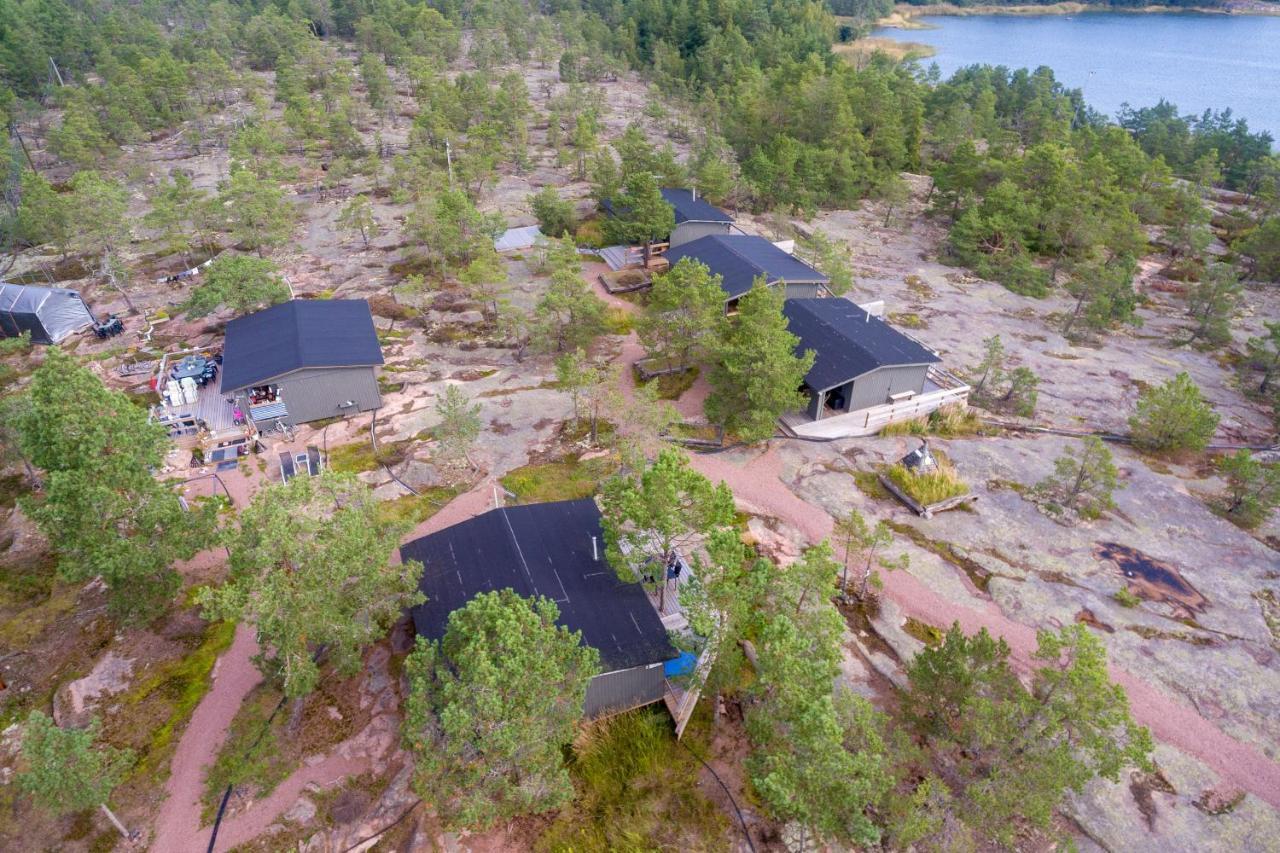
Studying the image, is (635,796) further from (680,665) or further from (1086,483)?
(1086,483)

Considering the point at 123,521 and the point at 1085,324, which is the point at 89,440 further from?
the point at 1085,324

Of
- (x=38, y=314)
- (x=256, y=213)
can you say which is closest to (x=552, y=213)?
(x=256, y=213)

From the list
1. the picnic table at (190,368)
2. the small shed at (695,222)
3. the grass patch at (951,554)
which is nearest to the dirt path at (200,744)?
the picnic table at (190,368)

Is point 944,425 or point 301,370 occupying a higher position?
point 301,370

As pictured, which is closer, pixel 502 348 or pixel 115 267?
pixel 502 348

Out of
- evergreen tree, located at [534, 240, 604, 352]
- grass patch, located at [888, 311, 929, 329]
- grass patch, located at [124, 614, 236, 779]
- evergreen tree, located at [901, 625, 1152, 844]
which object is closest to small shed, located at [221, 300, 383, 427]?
evergreen tree, located at [534, 240, 604, 352]

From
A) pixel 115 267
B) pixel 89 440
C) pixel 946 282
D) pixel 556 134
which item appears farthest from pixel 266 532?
pixel 556 134
